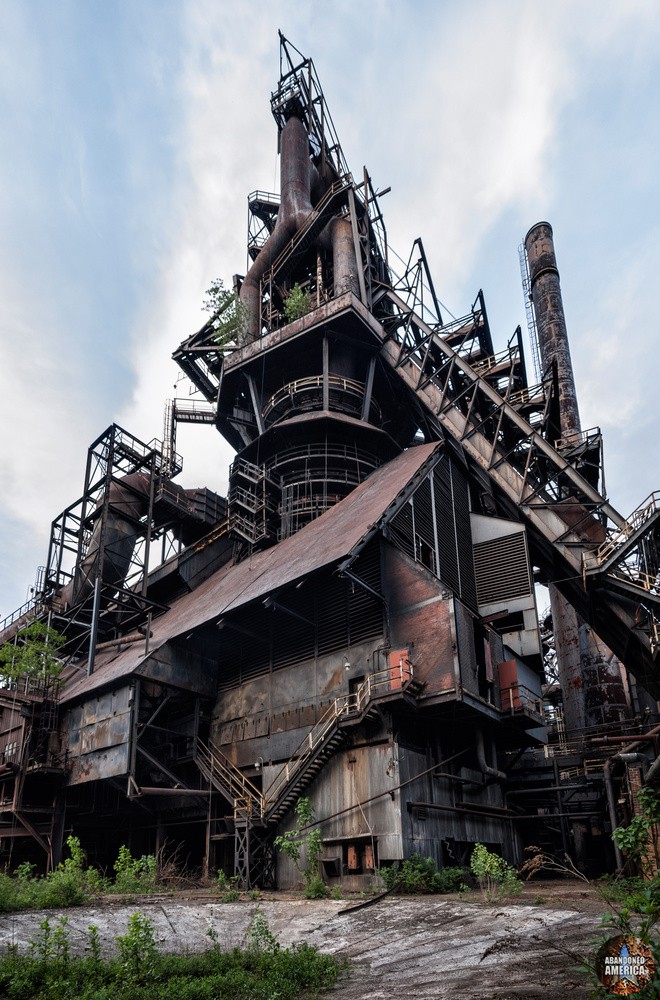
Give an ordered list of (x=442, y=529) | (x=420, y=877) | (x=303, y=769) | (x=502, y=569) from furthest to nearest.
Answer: (x=502, y=569) → (x=442, y=529) → (x=303, y=769) → (x=420, y=877)

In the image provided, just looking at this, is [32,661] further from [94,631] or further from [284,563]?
[284,563]

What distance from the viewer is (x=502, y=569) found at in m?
25.7

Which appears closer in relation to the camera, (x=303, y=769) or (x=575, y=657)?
(x=303, y=769)

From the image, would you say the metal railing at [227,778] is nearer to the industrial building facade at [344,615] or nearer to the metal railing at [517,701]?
the industrial building facade at [344,615]

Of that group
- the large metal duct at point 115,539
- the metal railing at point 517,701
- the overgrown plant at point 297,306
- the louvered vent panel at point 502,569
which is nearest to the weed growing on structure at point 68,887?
the metal railing at point 517,701

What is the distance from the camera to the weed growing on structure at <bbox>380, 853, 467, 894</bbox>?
16859 mm

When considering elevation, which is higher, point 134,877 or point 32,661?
point 32,661

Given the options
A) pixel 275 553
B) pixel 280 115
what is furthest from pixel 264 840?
pixel 280 115

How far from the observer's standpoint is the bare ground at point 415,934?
8.15 metres

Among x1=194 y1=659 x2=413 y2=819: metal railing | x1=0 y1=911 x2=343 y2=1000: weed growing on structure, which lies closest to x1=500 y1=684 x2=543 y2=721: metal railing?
x1=194 y1=659 x2=413 y2=819: metal railing

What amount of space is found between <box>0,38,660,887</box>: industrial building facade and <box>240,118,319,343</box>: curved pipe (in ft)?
0.57

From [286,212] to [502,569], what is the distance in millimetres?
23400

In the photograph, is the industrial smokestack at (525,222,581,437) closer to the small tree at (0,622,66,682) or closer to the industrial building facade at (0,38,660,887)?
the industrial building facade at (0,38,660,887)

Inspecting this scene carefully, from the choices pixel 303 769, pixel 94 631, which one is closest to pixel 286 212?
pixel 94 631
